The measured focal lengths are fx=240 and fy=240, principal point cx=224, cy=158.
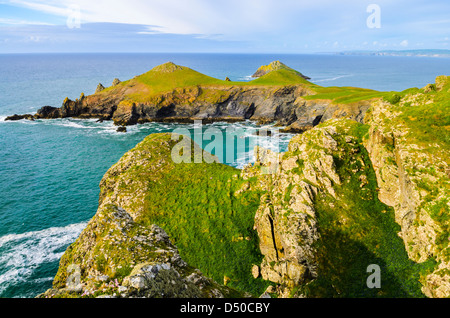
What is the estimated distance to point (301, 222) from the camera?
23.8m

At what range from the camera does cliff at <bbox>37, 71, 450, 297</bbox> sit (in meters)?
13.1

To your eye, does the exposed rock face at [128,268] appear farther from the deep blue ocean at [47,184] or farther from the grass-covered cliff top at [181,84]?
the grass-covered cliff top at [181,84]

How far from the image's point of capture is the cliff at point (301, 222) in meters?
13.1

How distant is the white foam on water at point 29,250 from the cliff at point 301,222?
13.6 metres

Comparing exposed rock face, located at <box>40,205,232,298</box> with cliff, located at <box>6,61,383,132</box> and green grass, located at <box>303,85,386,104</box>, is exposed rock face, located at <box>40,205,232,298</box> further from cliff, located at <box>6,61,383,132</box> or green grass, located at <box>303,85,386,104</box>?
cliff, located at <box>6,61,383,132</box>

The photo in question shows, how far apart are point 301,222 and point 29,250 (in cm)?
4194

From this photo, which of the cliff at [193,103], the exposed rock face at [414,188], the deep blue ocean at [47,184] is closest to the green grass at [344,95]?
the cliff at [193,103]

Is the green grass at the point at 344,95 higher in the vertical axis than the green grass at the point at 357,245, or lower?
higher

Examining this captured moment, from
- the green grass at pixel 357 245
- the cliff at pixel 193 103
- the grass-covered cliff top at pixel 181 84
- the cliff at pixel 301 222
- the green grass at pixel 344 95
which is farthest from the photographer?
the grass-covered cliff top at pixel 181 84

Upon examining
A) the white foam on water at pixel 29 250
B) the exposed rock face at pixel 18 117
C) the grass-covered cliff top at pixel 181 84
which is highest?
the grass-covered cliff top at pixel 181 84

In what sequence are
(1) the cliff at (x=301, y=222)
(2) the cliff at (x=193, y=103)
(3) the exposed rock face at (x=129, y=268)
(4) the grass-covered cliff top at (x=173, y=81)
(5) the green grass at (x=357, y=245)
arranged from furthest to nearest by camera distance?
(4) the grass-covered cliff top at (x=173, y=81), (2) the cliff at (x=193, y=103), (5) the green grass at (x=357, y=245), (1) the cliff at (x=301, y=222), (3) the exposed rock face at (x=129, y=268)

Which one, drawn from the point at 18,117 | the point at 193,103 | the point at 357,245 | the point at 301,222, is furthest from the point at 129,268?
the point at 18,117

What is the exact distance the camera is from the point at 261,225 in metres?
28.0

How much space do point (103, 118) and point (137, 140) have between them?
3935 cm
